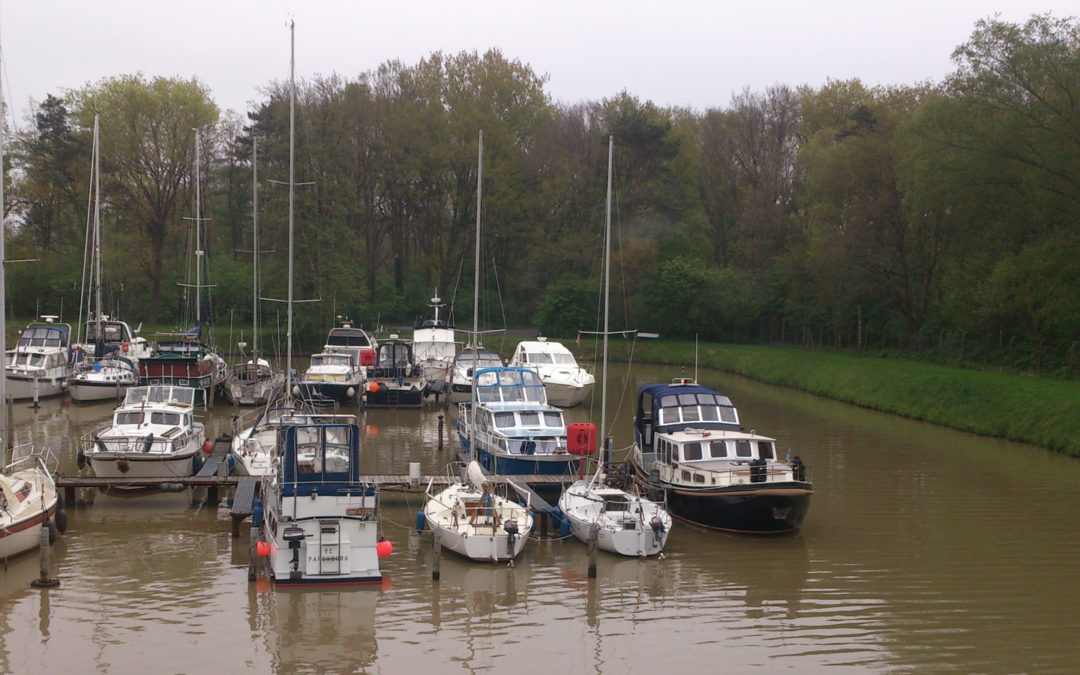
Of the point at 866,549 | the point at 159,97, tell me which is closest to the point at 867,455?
the point at 866,549

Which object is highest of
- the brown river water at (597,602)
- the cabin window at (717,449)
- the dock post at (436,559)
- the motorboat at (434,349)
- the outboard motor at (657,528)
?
the motorboat at (434,349)

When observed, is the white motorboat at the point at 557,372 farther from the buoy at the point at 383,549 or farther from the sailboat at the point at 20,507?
the buoy at the point at 383,549

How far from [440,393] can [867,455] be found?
20936 mm

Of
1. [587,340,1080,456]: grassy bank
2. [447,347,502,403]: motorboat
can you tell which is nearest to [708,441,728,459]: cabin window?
[587,340,1080,456]: grassy bank

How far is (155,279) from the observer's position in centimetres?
7131

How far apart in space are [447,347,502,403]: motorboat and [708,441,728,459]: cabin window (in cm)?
2029

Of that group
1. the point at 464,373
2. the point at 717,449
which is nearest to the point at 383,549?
the point at 717,449

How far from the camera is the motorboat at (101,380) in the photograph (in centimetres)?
4475

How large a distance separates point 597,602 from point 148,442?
13.7 m

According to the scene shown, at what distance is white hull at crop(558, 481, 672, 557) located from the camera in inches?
839

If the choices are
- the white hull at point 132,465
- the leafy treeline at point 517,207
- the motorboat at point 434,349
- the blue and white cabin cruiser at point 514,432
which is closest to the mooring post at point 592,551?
the blue and white cabin cruiser at point 514,432

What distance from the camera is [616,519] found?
71.1ft

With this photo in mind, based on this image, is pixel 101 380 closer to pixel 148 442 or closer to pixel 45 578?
pixel 148 442

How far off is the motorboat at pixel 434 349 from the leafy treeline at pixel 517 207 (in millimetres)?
6211
